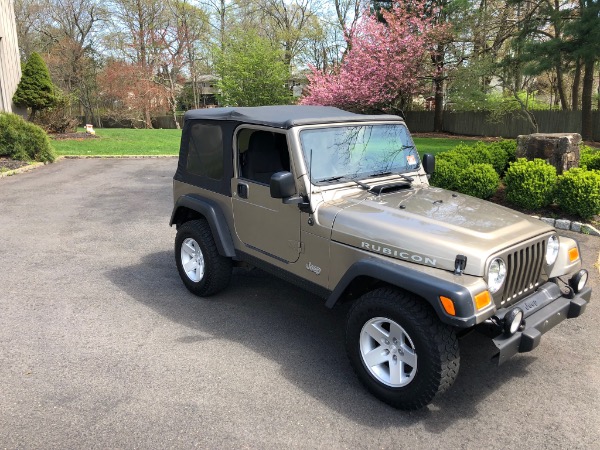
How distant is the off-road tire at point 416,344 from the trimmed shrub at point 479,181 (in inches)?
217

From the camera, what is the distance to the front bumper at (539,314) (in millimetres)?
2879

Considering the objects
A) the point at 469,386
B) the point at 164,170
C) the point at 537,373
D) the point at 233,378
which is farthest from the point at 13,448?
the point at 164,170

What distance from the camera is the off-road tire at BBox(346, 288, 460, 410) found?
288 cm

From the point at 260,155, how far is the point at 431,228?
68.2 inches

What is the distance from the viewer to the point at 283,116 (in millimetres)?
4074

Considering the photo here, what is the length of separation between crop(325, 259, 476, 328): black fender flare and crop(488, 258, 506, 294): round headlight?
0.27m

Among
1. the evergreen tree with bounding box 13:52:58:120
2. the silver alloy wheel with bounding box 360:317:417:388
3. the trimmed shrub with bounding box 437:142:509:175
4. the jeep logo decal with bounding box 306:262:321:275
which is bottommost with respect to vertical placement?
the silver alloy wheel with bounding box 360:317:417:388

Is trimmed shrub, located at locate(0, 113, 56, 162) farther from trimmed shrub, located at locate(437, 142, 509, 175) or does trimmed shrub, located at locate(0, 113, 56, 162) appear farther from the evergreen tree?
trimmed shrub, located at locate(437, 142, 509, 175)

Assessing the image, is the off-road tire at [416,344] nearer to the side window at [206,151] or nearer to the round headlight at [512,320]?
the round headlight at [512,320]

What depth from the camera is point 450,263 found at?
9.53 feet

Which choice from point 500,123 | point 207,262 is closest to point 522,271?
point 207,262

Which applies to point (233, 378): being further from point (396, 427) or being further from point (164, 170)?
point (164, 170)

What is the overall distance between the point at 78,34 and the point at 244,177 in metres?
46.6

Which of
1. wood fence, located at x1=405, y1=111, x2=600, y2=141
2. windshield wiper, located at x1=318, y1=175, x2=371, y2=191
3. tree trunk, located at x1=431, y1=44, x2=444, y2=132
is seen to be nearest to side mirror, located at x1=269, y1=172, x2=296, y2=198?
windshield wiper, located at x1=318, y1=175, x2=371, y2=191
